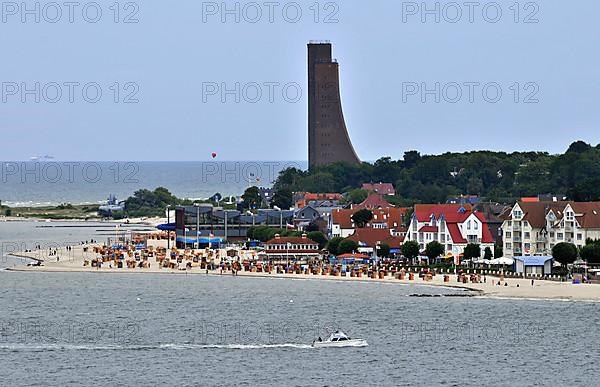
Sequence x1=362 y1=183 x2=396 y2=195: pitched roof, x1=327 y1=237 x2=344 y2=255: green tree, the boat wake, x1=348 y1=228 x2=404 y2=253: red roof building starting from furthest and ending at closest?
x1=362 y1=183 x2=396 y2=195: pitched roof, x1=327 y1=237 x2=344 y2=255: green tree, x1=348 y1=228 x2=404 y2=253: red roof building, the boat wake

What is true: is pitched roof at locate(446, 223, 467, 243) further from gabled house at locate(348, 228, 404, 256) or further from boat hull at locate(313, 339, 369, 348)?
boat hull at locate(313, 339, 369, 348)

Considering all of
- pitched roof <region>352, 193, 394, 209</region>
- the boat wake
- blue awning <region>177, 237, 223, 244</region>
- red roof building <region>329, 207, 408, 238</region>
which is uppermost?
pitched roof <region>352, 193, 394, 209</region>

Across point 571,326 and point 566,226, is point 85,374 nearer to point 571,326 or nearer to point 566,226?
point 571,326

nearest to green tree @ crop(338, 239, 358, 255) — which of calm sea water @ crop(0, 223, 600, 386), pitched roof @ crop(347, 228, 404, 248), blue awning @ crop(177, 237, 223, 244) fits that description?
pitched roof @ crop(347, 228, 404, 248)

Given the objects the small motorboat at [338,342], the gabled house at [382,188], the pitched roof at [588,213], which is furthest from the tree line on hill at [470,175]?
Result: the small motorboat at [338,342]

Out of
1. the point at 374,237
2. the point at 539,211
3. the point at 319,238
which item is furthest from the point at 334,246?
the point at 539,211

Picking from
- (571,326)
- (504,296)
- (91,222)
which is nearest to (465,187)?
(91,222)
